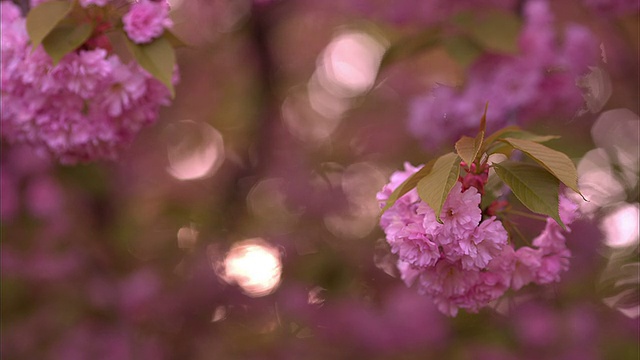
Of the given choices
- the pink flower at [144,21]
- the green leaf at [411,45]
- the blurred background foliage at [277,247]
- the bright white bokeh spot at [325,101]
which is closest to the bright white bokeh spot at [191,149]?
the blurred background foliage at [277,247]

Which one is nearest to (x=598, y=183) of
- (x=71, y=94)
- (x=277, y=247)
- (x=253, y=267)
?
(x=277, y=247)

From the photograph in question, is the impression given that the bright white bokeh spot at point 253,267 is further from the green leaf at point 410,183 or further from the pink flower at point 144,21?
the green leaf at point 410,183

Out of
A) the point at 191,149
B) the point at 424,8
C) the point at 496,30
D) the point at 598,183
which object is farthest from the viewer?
the point at 191,149

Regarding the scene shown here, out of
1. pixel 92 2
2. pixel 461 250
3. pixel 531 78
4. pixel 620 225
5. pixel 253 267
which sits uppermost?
pixel 92 2

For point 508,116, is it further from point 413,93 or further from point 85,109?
point 413,93

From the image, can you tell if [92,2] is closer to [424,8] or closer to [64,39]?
[64,39]

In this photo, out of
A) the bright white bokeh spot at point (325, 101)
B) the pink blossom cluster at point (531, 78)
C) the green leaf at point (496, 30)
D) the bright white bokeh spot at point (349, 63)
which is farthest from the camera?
the bright white bokeh spot at point (349, 63)

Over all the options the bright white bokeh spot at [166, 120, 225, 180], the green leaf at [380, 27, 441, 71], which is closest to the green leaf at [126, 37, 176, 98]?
the green leaf at [380, 27, 441, 71]
